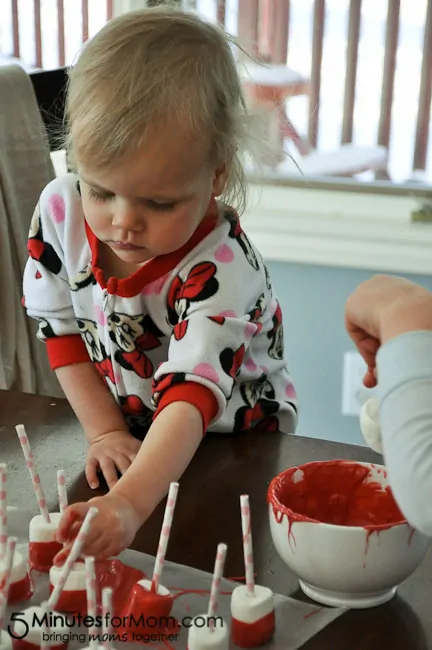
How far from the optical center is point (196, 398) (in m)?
0.96

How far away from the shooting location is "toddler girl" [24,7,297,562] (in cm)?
94

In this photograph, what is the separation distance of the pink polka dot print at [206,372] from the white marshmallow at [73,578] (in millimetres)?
266

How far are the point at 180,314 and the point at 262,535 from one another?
292 mm

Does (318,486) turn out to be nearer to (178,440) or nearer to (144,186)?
(178,440)

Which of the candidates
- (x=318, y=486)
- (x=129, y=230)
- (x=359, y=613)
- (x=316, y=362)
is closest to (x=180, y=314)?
(x=129, y=230)

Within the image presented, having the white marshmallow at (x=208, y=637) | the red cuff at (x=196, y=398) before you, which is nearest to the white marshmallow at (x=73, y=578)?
the white marshmallow at (x=208, y=637)

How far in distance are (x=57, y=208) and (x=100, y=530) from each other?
53 centimetres

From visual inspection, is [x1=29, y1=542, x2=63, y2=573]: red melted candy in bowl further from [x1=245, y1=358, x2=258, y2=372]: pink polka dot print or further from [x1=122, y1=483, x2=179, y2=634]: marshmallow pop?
[x1=245, y1=358, x2=258, y2=372]: pink polka dot print

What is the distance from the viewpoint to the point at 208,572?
2.61 ft

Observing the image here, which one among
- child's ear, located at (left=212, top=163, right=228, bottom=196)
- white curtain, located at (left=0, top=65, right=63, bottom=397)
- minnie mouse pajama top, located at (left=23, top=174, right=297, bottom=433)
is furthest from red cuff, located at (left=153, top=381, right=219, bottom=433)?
white curtain, located at (left=0, top=65, right=63, bottom=397)

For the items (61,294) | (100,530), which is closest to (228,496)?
(100,530)

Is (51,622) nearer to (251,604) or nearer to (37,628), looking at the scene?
Result: (37,628)

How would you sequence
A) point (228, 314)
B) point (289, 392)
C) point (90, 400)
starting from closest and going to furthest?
point (228, 314), point (90, 400), point (289, 392)

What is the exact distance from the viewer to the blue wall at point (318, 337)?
2158 millimetres
